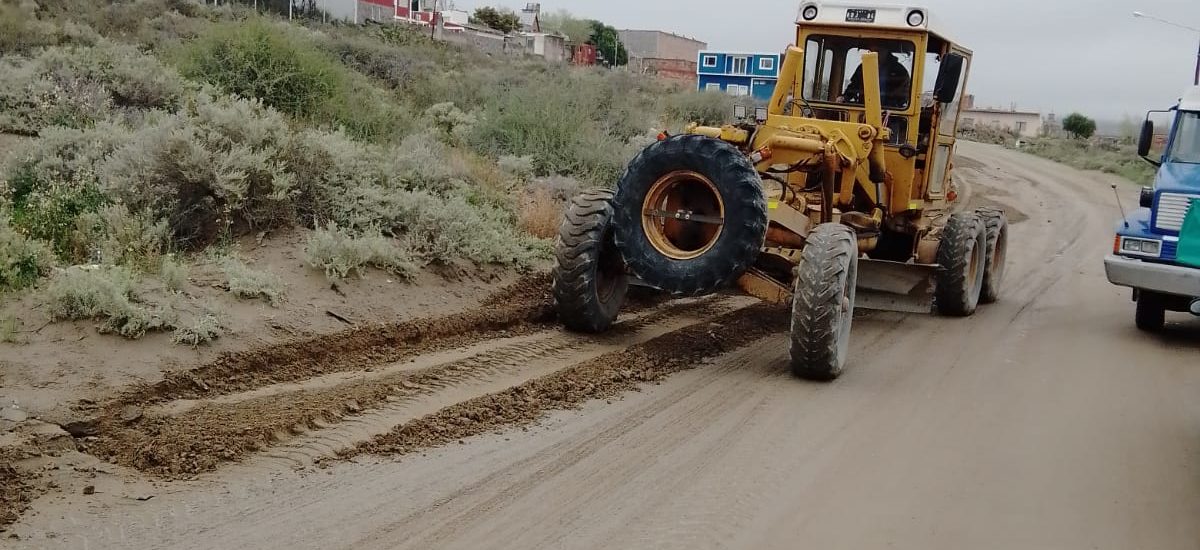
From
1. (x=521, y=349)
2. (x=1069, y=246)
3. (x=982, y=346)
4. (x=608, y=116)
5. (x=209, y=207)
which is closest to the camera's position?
(x=521, y=349)

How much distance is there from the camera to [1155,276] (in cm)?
960

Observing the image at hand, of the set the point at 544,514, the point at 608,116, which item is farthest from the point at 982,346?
the point at 608,116

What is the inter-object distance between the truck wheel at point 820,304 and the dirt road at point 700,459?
0.22 meters

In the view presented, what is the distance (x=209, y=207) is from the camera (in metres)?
8.70

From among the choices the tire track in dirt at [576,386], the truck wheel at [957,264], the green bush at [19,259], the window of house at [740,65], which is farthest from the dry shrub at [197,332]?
the window of house at [740,65]

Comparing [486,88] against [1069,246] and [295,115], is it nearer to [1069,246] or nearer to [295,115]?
[295,115]

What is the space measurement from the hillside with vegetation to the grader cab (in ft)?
7.14

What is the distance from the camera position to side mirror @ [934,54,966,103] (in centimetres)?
902

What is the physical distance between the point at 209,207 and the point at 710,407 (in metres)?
4.88

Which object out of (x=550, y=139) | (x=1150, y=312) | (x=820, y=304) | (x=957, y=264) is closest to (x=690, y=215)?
(x=820, y=304)

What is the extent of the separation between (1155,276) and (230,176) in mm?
8749

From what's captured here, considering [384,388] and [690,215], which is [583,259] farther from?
[384,388]

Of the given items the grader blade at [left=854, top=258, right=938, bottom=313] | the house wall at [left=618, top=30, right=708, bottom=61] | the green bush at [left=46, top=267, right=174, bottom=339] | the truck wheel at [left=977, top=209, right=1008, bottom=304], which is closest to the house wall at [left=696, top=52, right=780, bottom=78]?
the house wall at [left=618, top=30, right=708, bottom=61]

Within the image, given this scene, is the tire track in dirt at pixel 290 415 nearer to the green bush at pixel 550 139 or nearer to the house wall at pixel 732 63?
the green bush at pixel 550 139
